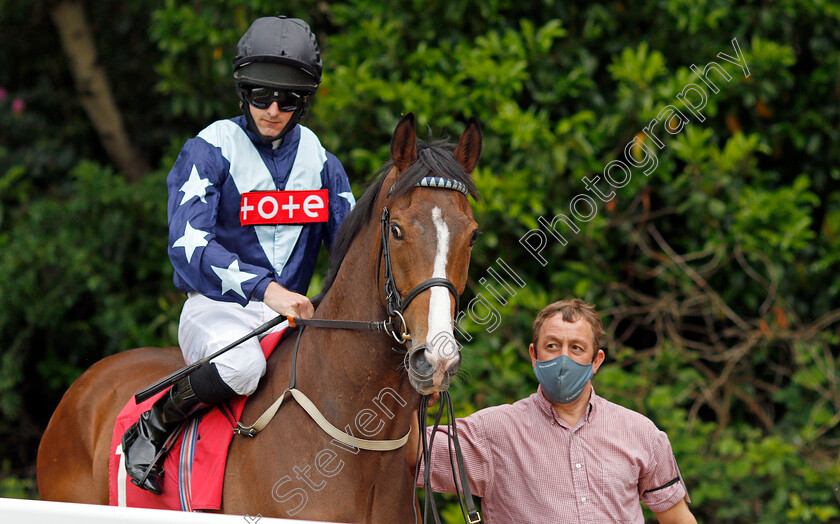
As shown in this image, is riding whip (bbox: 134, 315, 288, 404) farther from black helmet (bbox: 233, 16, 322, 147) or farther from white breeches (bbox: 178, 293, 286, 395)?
black helmet (bbox: 233, 16, 322, 147)

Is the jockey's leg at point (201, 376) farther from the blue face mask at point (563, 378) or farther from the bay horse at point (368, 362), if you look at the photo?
the blue face mask at point (563, 378)

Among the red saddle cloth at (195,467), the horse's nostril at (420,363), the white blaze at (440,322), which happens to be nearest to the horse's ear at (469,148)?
the white blaze at (440,322)

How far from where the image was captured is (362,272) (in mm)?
2375

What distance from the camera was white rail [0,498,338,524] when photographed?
6.31 feet

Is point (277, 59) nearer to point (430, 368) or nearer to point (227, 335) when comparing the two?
point (227, 335)

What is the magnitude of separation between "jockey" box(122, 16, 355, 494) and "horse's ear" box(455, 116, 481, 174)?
0.61 m

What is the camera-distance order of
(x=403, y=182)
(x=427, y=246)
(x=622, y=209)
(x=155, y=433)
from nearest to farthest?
1. (x=427, y=246)
2. (x=403, y=182)
3. (x=155, y=433)
4. (x=622, y=209)

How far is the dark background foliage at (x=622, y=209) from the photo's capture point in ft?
16.2

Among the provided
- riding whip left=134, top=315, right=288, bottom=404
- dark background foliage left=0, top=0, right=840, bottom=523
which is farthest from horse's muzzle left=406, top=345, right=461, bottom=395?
dark background foliage left=0, top=0, right=840, bottom=523

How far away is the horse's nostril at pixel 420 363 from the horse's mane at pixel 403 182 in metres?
0.51

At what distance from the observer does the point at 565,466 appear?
2408mm

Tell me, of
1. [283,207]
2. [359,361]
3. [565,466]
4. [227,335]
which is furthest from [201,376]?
[565,466]

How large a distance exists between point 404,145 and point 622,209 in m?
3.41

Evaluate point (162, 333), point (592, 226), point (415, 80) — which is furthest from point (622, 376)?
point (162, 333)
